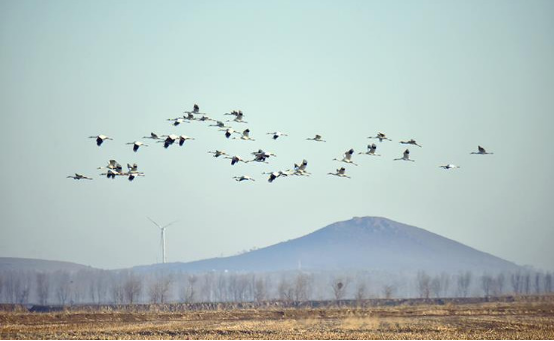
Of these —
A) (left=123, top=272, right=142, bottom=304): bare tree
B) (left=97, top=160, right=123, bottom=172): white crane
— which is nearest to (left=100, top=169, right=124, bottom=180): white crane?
(left=97, top=160, right=123, bottom=172): white crane

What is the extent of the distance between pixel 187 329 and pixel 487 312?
86.7 feet

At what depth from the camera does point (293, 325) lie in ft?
195

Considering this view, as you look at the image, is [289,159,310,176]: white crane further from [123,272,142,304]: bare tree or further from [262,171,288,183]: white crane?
[123,272,142,304]: bare tree

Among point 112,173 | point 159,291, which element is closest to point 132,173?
point 112,173

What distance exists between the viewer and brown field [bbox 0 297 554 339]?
50875 millimetres

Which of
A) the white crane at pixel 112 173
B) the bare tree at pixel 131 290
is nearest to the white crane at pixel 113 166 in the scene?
the white crane at pixel 112 173

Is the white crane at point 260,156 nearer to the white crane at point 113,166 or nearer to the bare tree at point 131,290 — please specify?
the white crane at point 113,166

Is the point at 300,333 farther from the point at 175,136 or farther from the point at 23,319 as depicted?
the point at 23,319

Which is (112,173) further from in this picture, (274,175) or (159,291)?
(159,291)

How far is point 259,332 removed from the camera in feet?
175

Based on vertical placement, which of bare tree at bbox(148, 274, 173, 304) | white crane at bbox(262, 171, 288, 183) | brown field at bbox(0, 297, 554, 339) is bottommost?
brown field at bbox(0, 297, 554, 339)

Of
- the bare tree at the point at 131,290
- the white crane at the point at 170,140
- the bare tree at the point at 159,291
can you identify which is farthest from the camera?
the bare tree at the point at 159,291

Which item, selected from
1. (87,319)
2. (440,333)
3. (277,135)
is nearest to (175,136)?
(277,135)

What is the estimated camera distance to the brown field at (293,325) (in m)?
50.9
